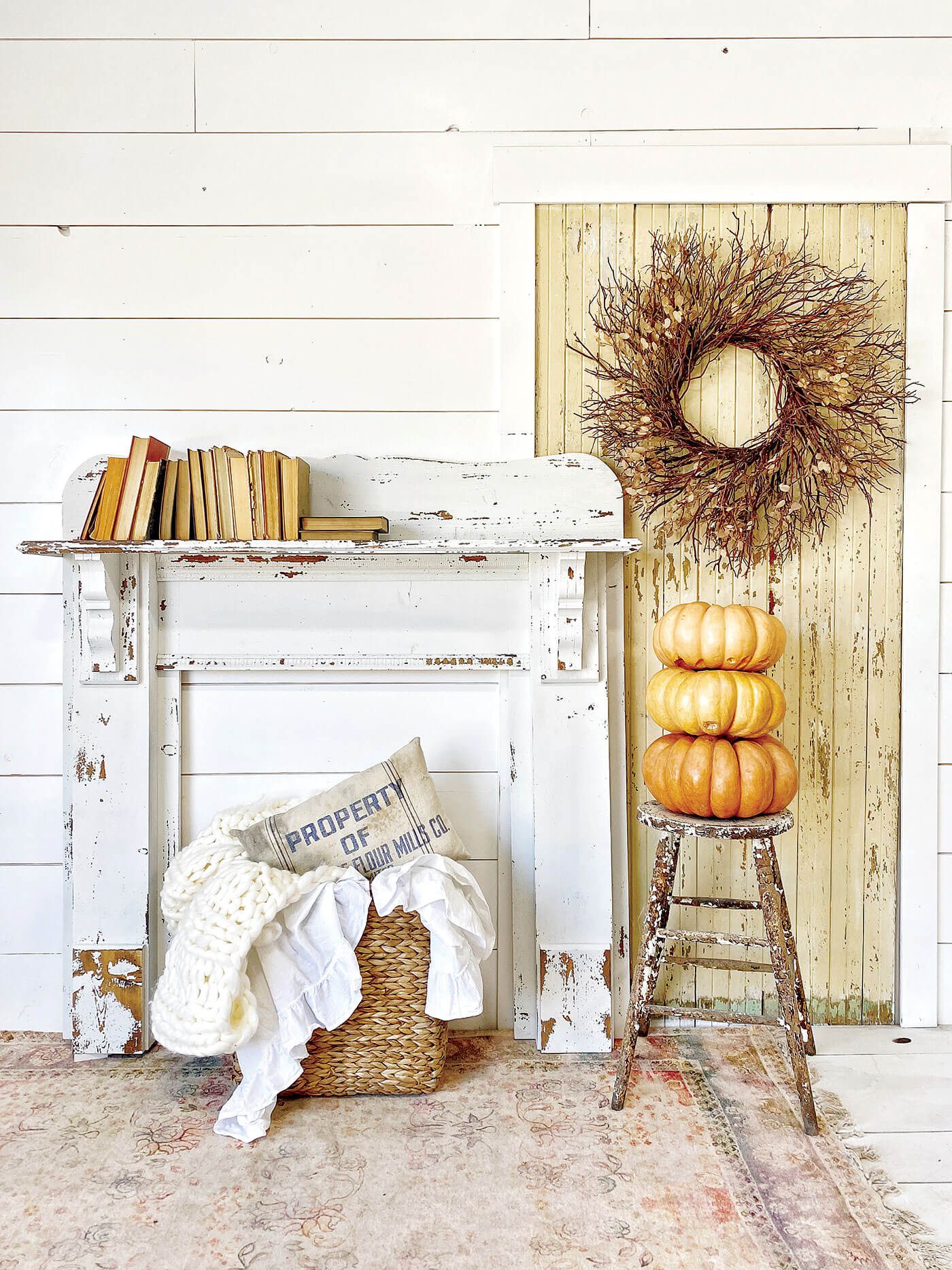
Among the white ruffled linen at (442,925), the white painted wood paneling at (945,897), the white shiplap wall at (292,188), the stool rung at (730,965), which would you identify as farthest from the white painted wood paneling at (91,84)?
the white painted wood paneling at (945,897)

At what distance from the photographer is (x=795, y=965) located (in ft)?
6.16

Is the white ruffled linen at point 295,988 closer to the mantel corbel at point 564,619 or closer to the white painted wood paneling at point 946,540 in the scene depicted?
the mantel corbel at point 564,619

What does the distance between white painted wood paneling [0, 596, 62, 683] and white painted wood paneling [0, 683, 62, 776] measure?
29mm

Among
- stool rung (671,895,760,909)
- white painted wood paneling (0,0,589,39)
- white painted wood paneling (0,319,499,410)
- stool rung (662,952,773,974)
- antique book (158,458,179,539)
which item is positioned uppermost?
white painted wood paneling (0,0,589,39)

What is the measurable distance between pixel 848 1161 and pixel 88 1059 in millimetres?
1560

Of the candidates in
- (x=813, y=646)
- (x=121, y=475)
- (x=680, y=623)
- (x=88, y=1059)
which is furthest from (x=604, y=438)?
(x=88, y=1059)

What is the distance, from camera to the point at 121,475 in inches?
73.9

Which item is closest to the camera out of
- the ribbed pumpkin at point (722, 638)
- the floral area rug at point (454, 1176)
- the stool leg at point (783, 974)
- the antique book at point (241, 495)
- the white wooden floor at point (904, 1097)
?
the floral area rug at point (454, 1176)

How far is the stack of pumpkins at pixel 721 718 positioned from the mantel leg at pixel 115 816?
3.74ft

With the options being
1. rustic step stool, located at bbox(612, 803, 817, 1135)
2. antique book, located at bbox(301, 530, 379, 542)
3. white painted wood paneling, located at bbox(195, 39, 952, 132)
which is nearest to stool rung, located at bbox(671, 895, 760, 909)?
rustic step stool, located at bbox(612, 803, 817, 1135)

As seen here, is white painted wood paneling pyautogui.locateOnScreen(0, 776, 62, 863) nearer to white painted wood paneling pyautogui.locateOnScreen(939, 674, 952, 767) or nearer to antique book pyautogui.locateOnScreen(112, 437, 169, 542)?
antique book pyautogui.locateOnScreen(112, 437, 169, 542)

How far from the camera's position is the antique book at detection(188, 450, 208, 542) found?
6.26ft

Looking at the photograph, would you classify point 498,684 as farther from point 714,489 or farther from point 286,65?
point 286,65

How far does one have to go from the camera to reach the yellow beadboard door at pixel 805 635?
6.80 ft
